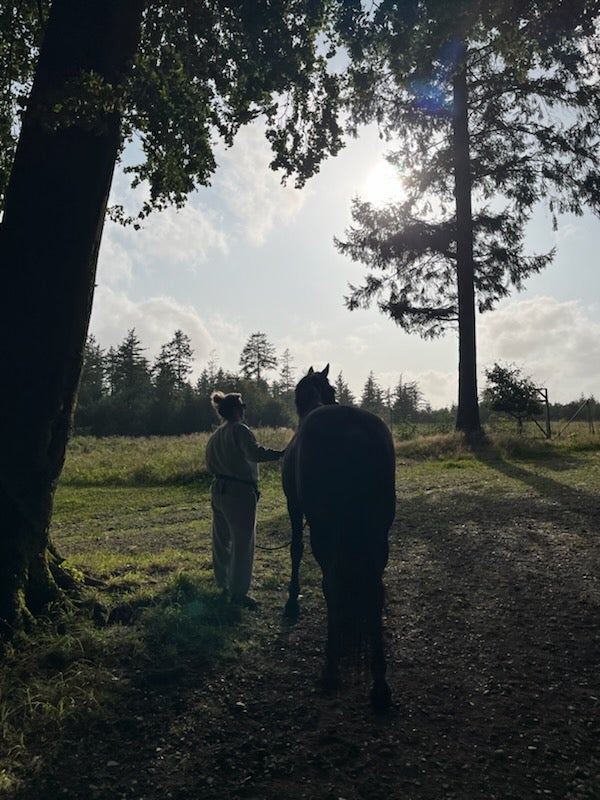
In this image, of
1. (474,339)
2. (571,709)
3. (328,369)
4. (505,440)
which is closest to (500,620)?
(571,709)

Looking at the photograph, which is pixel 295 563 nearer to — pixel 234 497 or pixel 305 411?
pixel 234 497

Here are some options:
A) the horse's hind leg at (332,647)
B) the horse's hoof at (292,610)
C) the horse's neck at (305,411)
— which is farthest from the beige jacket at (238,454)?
the horse's hind leg at (332,647)

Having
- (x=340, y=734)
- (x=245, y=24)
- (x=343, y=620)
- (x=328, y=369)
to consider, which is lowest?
(x=340, y=734)

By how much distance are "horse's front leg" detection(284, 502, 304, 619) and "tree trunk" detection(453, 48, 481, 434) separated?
14272 millimetres

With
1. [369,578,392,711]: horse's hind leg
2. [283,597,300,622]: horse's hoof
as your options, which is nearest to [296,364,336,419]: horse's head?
[283,597,300,622]: horse's hoof

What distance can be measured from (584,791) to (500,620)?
93.3 inches

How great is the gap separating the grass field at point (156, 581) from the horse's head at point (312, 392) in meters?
2.03

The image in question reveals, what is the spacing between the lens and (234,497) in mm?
5641

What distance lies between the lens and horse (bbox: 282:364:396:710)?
377 centimetres

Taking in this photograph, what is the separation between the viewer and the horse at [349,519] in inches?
148

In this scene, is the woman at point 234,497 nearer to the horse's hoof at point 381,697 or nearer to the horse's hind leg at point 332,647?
the horse's hind leg at point 332,647

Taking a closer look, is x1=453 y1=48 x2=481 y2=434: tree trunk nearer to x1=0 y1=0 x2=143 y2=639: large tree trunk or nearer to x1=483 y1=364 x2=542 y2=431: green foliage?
x1=483 y1=364 x2=542 y2=431: green foliage

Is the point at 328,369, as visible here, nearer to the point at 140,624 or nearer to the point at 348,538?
the point at 348,538

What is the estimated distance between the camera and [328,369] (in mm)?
5945
